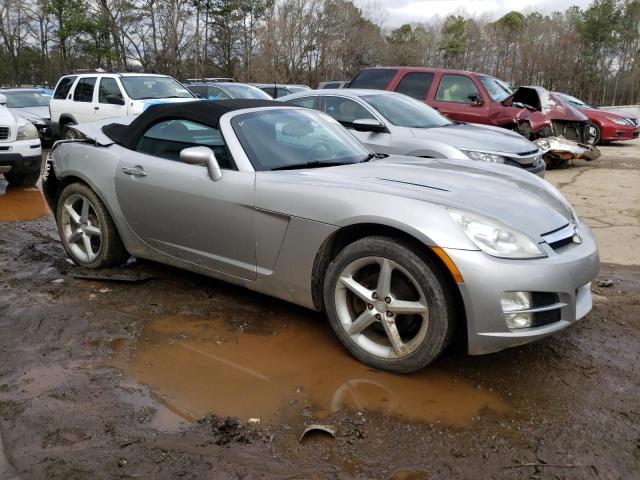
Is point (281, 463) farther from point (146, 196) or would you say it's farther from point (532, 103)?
point (532, 103)

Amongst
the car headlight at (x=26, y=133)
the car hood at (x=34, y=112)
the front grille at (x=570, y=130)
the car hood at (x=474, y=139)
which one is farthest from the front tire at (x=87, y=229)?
the front grille at (x=570, y=130)

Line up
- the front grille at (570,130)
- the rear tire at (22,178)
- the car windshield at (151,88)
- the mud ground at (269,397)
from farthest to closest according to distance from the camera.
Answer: the front grille at (570,130) → the car windshield at (151,88) → the rear tire at (22,178) → the mud ground at (269,397)

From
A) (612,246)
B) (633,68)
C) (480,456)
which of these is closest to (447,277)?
(480,456)

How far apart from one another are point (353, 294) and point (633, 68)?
39.6m

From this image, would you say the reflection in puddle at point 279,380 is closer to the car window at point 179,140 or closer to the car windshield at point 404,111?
the car window at point 179,140

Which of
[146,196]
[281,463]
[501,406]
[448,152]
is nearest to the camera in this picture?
[281,463]

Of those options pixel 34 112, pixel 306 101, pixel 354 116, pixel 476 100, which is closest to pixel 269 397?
pixel 354 116

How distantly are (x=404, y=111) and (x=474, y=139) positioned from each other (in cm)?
104

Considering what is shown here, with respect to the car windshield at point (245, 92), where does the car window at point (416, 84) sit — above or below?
above

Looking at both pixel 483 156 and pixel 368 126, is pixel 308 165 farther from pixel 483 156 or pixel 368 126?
pixel 483 156

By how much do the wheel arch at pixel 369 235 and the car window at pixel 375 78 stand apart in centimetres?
726

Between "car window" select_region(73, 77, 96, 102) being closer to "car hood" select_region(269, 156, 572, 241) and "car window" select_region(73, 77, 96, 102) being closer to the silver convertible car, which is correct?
the silver convertible car

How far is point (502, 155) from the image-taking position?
22.1ft

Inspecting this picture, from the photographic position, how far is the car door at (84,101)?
480 inches
